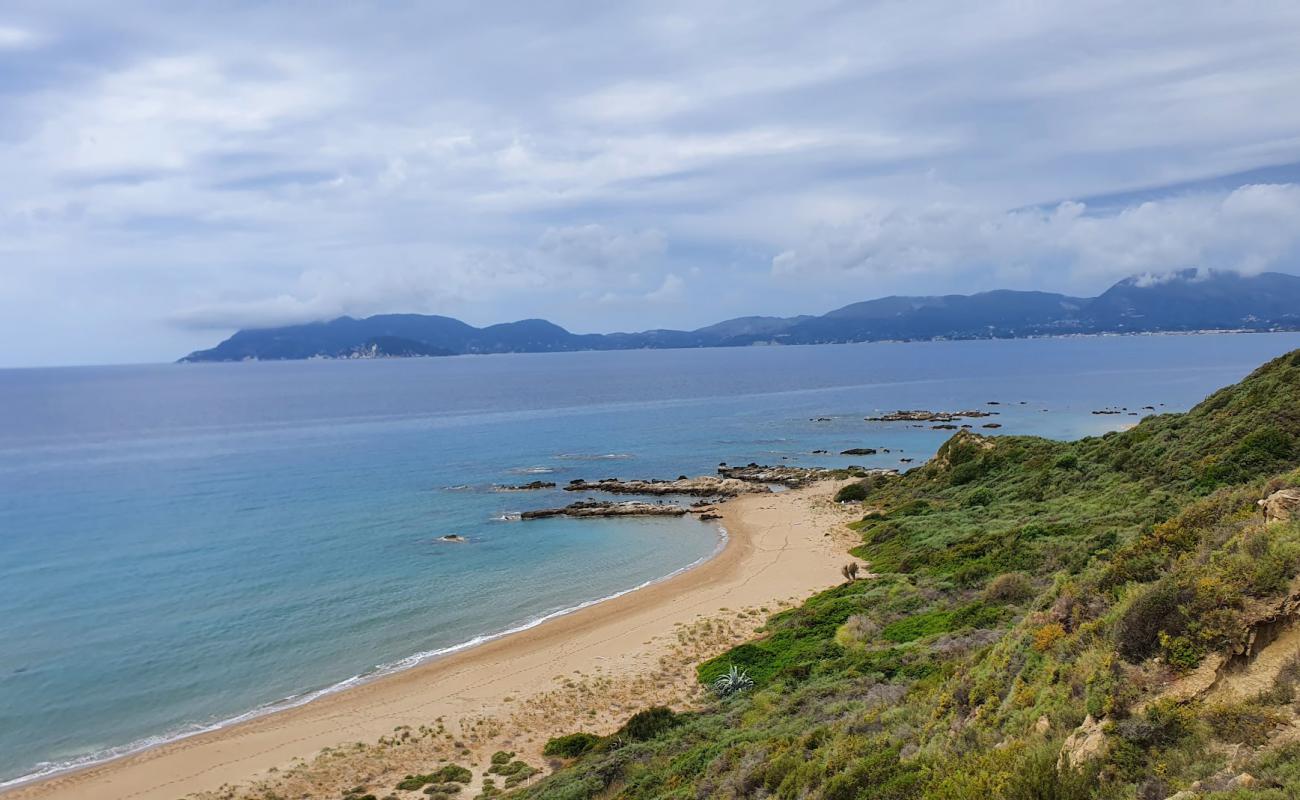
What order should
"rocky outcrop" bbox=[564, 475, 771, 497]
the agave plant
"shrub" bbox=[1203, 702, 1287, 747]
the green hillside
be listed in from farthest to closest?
"rocky outcrop" bbox=[564, 475, 771, 497] → the agave plant → the green hillside → "shrub" bbox=[1203, 702, 1287, 747]

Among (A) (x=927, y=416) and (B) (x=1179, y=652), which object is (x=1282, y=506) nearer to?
(B) (x=1179, y=652)

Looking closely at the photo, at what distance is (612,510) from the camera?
54.7 meters

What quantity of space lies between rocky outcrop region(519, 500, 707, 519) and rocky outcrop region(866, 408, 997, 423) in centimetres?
5225

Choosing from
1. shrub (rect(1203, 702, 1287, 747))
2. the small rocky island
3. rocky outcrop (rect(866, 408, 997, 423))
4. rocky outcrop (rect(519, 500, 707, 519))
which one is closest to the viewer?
shrub (rect(1203, 702, 1287, 747))

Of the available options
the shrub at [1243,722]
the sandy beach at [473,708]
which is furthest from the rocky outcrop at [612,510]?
the shrub at [1243,722]

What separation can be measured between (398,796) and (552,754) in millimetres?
3991

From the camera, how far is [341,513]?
5338cm

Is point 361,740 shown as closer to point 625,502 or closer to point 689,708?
point 689,708

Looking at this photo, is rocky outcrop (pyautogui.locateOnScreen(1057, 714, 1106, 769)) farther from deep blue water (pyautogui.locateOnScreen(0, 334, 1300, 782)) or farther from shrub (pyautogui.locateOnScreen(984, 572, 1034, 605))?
deep blue water (pyautogui.locateOnScreen(0, 334, 1300, 782))

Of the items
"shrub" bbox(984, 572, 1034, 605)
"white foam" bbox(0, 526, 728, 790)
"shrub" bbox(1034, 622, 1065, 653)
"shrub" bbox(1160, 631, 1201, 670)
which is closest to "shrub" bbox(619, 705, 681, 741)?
"shrub" bbox(984, 572, 1034, 605)

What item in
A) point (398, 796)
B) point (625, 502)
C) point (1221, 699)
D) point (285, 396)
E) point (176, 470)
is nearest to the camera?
point (1221, 699)

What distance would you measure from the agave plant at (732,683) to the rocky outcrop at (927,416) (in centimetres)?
8091

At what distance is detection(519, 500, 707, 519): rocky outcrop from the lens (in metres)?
54.0

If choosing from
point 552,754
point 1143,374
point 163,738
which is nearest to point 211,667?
point 163,738
